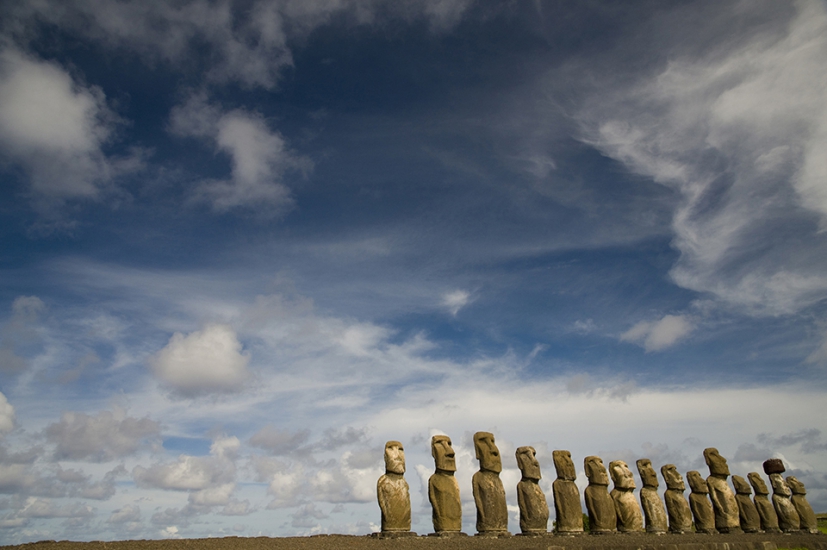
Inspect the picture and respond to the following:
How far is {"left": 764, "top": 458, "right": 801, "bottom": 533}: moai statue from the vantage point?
2505 centimetres

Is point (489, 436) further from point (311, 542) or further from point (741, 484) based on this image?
point (741, 484)

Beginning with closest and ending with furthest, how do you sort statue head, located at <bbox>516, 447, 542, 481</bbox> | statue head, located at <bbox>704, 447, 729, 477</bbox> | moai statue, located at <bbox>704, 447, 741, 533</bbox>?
statue head, located at <bbox>516, 447, 542, 481</bbox> < moai statue, located at <bbox>704, 447, 741, 533</bbox> < statue head, located at <bbox>704, 447, 729, 477</bbox>

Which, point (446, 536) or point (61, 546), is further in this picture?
point (446, 536)

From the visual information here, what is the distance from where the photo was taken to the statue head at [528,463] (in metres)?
17.6

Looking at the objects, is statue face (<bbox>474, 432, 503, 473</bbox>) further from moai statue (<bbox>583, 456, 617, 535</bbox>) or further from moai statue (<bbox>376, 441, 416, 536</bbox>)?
moai statue (<bbox>583, 456, 617, 535</bbox>)

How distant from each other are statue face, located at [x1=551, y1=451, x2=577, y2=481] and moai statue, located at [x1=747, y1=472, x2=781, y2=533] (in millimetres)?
12056

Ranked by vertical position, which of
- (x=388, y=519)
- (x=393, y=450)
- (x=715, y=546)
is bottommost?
(x=715, y=546)

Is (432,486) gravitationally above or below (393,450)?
below

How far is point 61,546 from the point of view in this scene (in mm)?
11023

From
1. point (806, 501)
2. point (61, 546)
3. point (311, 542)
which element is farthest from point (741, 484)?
point (61, 546)

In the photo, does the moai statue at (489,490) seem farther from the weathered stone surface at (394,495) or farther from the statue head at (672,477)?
the statue head at (672,477)

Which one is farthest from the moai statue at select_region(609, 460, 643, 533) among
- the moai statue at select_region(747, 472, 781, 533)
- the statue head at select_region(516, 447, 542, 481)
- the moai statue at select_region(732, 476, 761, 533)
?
the moai statue at select_region(747, 472, 781, 533)

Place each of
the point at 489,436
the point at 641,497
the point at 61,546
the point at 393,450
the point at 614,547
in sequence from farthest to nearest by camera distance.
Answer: the point at 641,497 < the point at 489,436 < the point at 393,450 < the point at 614,547 < the point at 61,546

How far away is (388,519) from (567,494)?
21.9 feet
